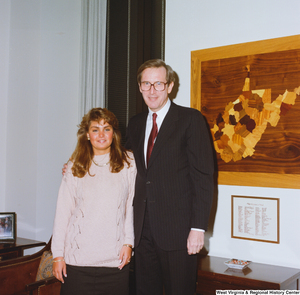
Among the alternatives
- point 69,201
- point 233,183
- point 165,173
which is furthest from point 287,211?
point 69,201

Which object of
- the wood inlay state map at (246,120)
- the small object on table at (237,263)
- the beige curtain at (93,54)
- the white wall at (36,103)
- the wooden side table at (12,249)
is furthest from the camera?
the white wall at (36,103)

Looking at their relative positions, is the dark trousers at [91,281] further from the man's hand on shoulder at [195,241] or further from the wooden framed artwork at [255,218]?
the wooden framed artwork at [255,218]

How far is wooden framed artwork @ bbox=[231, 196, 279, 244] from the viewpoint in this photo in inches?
94.3

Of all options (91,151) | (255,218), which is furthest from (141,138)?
(255,218)

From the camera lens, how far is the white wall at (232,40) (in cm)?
235

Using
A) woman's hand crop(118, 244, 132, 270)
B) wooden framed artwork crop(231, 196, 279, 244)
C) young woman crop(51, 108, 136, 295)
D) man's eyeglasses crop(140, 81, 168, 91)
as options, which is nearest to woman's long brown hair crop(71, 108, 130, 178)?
young woman crop(51, 108, 136, 295)

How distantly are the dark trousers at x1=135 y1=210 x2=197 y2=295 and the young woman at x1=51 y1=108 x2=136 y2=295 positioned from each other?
0.09 m

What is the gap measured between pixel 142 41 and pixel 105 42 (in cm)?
48

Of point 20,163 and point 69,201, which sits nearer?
point 69,201

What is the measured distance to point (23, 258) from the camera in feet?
8.86

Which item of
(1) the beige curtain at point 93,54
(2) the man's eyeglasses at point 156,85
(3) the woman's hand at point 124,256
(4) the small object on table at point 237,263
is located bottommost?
(4) the small object on table at point 237,263

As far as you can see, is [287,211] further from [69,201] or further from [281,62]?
[69,201]

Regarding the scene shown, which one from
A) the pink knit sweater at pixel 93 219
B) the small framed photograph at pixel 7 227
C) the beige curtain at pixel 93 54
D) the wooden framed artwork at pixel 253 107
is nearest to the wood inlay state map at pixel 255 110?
the wooden framed artwork at pixel 253 107

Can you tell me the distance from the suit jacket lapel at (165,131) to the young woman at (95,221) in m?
0.20
